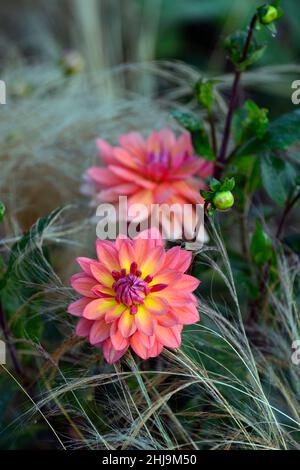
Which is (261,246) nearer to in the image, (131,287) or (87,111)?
(131,287)

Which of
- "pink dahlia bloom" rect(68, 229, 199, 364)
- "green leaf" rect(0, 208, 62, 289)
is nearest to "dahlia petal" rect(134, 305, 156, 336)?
"pink dahlia bloom" rect(68, 229, 199, 364)

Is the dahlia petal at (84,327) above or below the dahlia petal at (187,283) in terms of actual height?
below

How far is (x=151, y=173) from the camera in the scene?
0.66 m

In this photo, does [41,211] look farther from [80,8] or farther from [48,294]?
[80,8]

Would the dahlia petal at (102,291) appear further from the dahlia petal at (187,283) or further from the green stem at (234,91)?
the green stem at (234,91)

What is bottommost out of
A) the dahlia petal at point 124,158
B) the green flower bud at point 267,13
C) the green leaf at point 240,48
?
the dahlia petal at point 124,158

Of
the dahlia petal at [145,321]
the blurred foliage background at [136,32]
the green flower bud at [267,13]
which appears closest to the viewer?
the dahlia petal at [145,321]

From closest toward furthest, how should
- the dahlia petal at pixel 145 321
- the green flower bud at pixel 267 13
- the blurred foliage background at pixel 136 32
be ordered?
the dahlia petal at pixel 145 321 < the green flower bud at pixel 267 13 < the blurred foliage background at pixel 136 32

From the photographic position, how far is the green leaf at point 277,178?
2.11 ft

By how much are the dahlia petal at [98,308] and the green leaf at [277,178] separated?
0.75 ft

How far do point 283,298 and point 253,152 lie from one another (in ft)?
0.48

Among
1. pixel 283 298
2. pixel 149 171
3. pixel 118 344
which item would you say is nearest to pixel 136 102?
pixel 149 171

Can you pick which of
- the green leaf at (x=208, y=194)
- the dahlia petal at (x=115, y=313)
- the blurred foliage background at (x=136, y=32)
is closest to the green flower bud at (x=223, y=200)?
the green leaf at (x=208, y=194)

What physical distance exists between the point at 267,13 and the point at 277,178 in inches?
6.2
